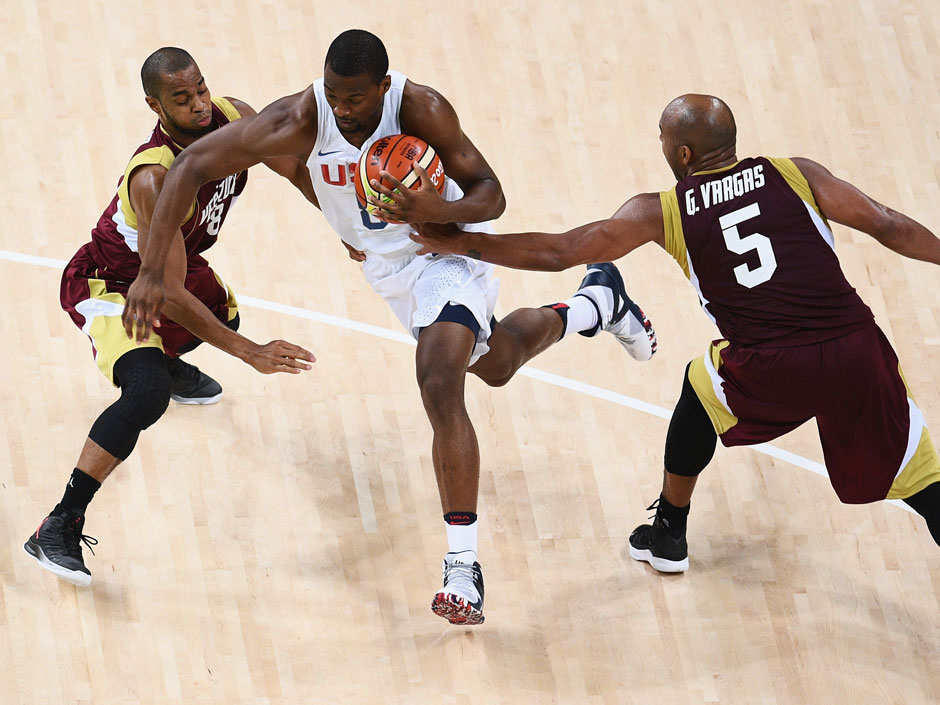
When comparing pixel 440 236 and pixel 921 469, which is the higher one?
pixel 440 236

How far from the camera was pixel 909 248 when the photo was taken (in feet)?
13.5

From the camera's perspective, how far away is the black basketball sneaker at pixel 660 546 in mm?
4855

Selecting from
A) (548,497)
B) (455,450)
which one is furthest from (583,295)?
(455,450)

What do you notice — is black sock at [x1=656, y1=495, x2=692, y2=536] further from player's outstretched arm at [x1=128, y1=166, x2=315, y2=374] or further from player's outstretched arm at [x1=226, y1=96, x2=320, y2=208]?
player's outstretched arm at [x1=226, y1=96, x2=320, y2=208]

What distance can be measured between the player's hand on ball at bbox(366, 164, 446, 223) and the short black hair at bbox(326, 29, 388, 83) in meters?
0.35

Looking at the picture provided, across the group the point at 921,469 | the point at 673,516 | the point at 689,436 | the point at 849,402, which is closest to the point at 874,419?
the point at 849,402

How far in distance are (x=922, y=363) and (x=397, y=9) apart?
349cm

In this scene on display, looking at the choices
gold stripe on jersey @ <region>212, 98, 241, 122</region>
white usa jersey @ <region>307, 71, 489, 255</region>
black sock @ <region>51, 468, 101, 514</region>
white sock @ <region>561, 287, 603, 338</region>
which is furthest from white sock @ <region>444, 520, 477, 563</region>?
gold stripe on jersey @ <region>212, 98, 241, 122</region>

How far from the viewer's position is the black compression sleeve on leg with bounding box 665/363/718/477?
4.57 m

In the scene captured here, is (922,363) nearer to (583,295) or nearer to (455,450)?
(583,295)

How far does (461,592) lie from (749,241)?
4.95 ft

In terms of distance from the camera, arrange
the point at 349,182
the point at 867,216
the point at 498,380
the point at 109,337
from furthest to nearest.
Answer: the point at 498,380 → the point at 109,337 → the point at 349,182 → the point at 867,216

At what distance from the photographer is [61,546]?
4.65 m

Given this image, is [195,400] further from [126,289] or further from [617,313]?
[617,313]
